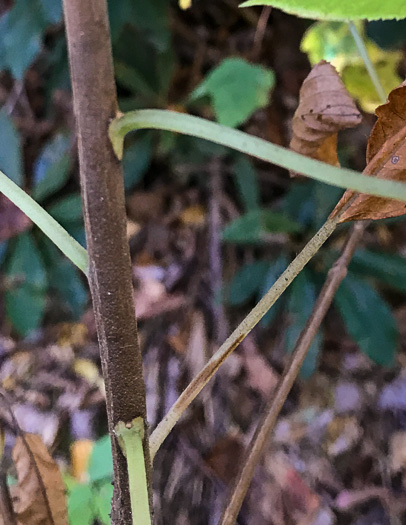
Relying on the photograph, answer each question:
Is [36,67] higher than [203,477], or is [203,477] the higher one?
[36,67]

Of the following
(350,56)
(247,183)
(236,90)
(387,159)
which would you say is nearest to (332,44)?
(350,56)

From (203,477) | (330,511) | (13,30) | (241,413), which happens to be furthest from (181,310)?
(13,30)

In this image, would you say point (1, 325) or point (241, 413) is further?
point (1, 325)

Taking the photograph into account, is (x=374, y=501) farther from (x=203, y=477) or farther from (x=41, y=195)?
(x=41, y=195)

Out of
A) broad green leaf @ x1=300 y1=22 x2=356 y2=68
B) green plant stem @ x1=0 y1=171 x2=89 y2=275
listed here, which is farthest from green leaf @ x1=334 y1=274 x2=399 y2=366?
green plant stem @ x1=0 y1=171 x2=89 y2=275

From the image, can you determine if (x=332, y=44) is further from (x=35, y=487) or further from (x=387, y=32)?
(x=35, y=487)
